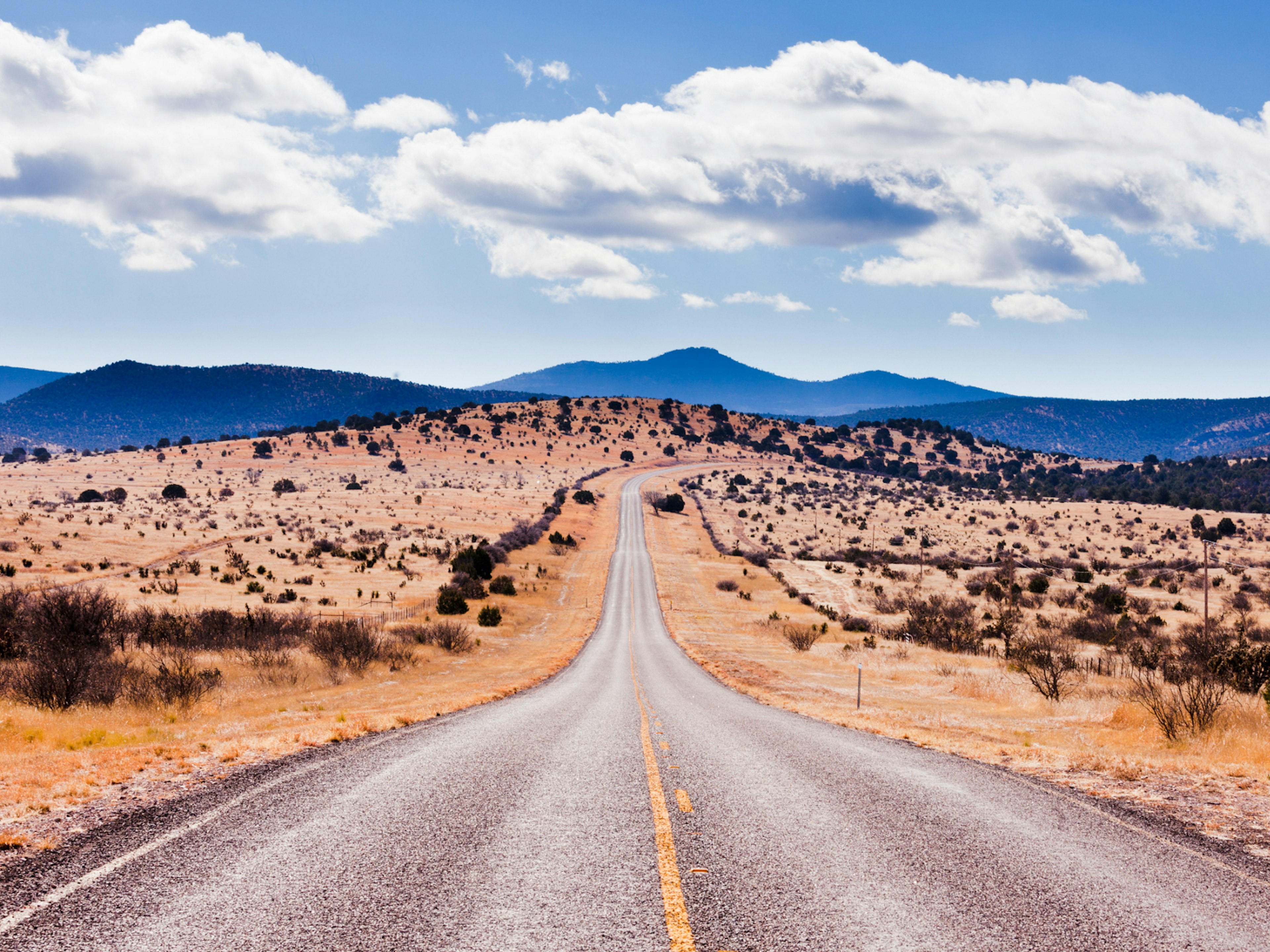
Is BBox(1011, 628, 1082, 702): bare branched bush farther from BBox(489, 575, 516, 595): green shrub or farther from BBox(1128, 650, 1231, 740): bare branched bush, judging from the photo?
BBox(489, 575, 516, 595): green shrub

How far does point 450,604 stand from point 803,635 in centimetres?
2048

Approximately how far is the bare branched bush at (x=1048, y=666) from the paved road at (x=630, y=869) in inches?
608

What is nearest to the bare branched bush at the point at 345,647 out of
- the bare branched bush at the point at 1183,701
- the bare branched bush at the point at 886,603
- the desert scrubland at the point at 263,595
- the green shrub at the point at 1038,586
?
the desert scrubland at the point at 263,595

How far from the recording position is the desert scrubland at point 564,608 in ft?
42.4

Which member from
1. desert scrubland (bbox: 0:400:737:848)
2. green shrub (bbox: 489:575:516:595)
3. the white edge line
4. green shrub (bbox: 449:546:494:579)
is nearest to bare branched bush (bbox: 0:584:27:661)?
desert scrubland (bbox: 0:400:737:848)

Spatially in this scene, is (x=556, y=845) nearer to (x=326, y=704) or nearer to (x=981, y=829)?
(x=981, y=829)

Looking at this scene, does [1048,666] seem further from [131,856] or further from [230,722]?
[131,856]

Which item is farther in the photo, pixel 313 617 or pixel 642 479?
pixel 642 479

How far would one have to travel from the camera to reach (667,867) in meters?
6.38

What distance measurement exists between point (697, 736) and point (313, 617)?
28.1m

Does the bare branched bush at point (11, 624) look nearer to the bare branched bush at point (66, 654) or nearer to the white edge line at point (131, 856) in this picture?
the bare branched bush at point (66, 654)

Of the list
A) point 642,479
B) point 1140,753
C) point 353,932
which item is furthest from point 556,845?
point 642,479

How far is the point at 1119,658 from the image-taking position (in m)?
33.6

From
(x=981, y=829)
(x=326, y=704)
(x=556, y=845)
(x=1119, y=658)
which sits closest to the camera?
(x=556, y=845)
